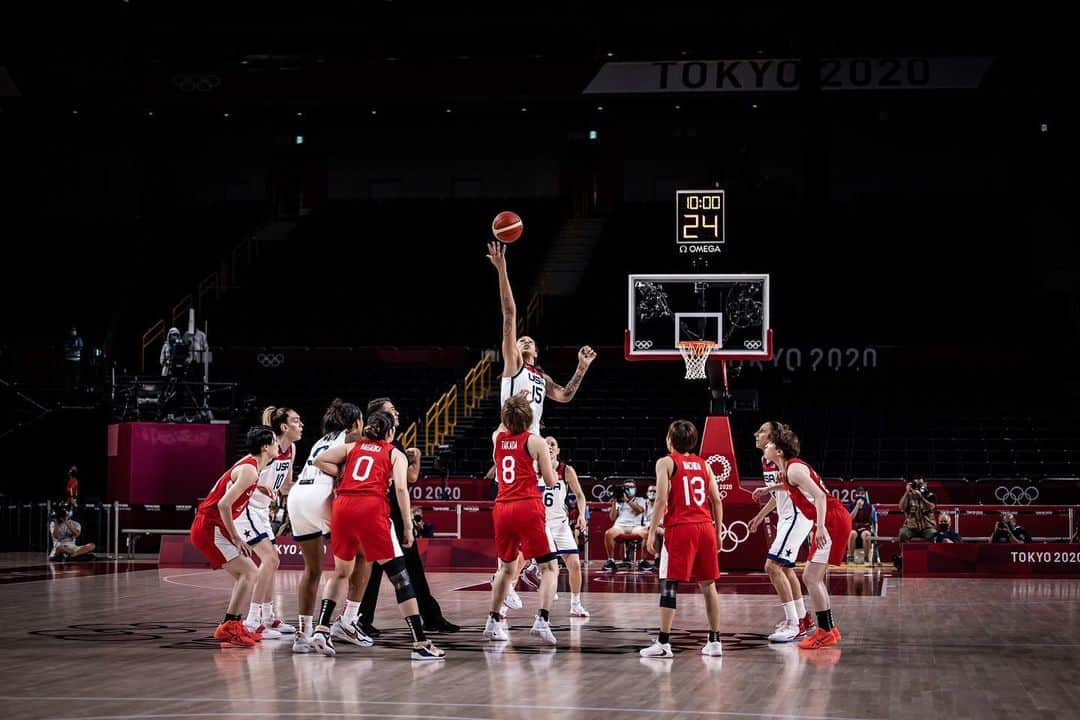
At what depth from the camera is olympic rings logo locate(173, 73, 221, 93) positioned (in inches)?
1366

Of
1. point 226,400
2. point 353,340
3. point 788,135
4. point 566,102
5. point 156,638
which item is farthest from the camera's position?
point 788,135

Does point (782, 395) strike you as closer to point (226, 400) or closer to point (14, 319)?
point (226, 400)

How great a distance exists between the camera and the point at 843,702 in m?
7.54

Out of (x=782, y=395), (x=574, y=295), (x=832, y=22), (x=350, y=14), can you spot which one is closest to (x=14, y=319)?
(x=350, y=14)

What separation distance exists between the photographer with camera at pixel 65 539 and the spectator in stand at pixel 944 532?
12.7 m

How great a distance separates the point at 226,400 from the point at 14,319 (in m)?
7.71

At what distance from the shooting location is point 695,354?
19.4 metres

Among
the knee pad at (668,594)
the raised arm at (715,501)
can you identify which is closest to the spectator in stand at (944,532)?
the raised arm at (715,501)

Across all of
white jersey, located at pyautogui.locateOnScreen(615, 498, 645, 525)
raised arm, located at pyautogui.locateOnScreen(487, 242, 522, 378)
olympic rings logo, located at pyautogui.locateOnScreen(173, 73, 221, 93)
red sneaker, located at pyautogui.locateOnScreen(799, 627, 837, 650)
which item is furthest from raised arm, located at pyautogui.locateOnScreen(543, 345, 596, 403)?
olympic rings logo, located at pyautogui.locateOnScreen(173, 73, 221, 93)

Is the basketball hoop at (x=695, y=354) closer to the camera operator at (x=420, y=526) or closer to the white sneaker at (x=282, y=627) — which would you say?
the camera operator at (x=420, y=526)

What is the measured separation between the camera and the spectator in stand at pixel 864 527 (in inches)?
782

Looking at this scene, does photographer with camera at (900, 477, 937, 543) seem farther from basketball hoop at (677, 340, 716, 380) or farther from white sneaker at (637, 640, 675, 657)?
white sneaker at (637, 640, 675, 657)

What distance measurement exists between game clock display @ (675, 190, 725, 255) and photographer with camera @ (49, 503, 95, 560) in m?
10.2

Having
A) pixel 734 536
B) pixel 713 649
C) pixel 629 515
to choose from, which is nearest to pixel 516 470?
pixel 713 649
